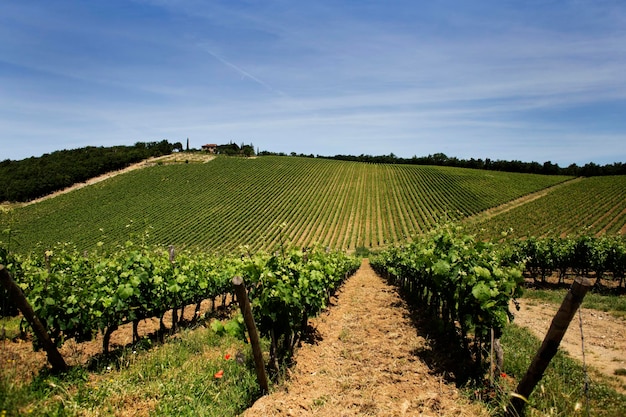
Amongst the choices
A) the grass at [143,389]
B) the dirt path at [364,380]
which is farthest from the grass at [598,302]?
the grass at [143,389]

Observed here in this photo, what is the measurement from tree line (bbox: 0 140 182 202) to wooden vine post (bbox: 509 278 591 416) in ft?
302

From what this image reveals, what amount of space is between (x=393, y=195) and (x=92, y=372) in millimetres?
60350

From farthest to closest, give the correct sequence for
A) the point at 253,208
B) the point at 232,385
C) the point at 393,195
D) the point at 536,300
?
the point at 393,195 < the point at 253,208 < the point at 536,300 < the point at 232,385

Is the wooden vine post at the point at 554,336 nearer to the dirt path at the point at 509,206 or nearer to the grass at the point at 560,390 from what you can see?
the grass at the point at 560,390

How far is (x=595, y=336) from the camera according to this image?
9562mm

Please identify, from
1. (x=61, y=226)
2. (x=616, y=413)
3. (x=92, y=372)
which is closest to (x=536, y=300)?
(x=616, y=413)

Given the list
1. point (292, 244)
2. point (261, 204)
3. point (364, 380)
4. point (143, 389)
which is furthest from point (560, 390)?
point (261, 204)

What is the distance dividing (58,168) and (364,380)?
10057 cm

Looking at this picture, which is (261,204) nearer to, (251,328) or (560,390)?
(251,328)

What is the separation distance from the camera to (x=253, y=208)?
56.0 m

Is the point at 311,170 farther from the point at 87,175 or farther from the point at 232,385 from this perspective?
the point at 232,385

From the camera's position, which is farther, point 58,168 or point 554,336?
point 58,168

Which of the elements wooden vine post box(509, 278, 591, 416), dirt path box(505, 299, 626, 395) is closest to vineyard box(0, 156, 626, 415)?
wooden vine post box(509, 278, 591, 416)

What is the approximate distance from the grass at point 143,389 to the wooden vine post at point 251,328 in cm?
38
